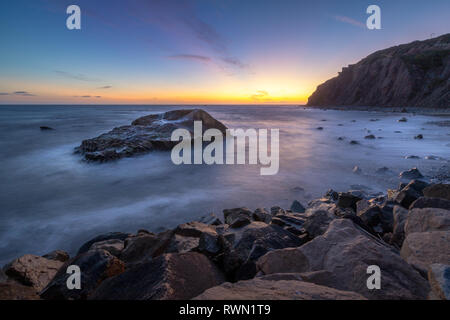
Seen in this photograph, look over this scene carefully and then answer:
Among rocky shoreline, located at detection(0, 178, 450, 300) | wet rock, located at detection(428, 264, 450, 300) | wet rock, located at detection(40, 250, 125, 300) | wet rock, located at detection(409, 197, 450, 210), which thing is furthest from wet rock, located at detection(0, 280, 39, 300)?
wet rock, located at detection(409, 197, 450, 210)

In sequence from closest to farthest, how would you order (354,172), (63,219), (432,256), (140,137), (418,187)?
1. (432,256)
2. (418,187)
3. (63,219)
4. (354,172)
5. (140,137)

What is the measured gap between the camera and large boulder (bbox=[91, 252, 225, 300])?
5.80ft

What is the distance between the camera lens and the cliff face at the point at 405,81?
53.0m

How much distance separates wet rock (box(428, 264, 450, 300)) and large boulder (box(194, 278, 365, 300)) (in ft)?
1.82

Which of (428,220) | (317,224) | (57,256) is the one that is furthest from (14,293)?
(428,220)

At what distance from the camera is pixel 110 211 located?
5.59 metres

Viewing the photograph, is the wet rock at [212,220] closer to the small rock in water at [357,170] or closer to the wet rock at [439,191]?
the wet rock at [439,191]

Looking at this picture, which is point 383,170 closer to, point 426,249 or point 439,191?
point 439,191

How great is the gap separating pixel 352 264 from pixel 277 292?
33.6 inches

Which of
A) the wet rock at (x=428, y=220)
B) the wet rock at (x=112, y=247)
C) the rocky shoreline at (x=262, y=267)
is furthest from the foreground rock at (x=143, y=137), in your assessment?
the wet rock at (x=428, y=220)

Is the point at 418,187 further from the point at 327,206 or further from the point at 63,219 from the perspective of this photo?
the point at 63,219

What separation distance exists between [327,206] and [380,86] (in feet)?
254

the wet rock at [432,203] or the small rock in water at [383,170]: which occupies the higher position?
the wet rock at [432,203]

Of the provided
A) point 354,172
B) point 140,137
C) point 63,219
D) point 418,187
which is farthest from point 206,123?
point 418,187
